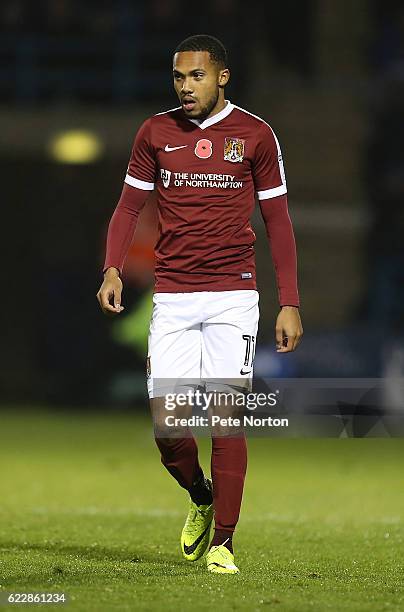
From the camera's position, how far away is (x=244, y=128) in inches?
236

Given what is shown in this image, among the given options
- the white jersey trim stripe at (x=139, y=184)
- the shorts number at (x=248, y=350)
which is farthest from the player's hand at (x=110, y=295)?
the shorts number at (x=248, y=350)

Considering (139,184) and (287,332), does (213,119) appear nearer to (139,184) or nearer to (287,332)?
(139,184)

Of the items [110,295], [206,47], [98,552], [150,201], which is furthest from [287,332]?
[150,201]

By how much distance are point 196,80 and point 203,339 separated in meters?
1.04

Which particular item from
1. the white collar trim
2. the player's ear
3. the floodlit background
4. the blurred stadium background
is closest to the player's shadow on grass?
the white collar trim

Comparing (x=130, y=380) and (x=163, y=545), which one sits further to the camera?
(x=130, y=380)

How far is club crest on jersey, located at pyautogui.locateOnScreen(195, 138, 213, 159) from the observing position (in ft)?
19.5

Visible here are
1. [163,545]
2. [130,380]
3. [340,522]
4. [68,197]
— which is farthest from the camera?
[68,197]

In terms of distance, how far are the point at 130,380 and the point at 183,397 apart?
44.9 feet

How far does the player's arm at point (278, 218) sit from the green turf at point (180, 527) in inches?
40.6

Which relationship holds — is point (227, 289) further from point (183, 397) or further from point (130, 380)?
point (130, 380)

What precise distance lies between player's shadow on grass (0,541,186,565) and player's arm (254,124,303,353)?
116 centimetres

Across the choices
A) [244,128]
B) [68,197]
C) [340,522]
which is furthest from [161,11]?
[244,128]

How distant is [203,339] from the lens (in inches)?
236
